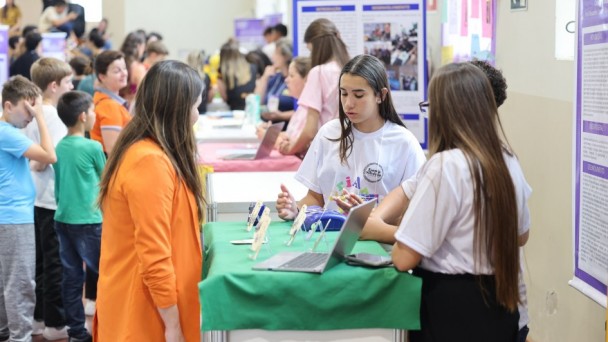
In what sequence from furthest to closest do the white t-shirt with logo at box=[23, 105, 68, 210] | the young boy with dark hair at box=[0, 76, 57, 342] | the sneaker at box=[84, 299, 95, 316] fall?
the sneaker at box=[84, 299, 95, 316], the white t-shirt with logo at box=[23, 105, 68, 210], the young boy with dark hair at box=[0, 76, 57, 342]

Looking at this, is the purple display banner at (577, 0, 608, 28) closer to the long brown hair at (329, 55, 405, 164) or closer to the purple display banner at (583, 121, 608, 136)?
the purple display banner at (583, 121, 608, 136)

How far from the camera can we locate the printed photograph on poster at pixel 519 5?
183 inches

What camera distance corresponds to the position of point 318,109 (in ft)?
16.2

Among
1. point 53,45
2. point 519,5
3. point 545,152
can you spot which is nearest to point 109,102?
point 519,5

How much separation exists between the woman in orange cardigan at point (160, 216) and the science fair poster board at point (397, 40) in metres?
3.23

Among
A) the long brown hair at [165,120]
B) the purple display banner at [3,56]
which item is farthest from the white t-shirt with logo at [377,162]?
the purple display banner at [3,56]

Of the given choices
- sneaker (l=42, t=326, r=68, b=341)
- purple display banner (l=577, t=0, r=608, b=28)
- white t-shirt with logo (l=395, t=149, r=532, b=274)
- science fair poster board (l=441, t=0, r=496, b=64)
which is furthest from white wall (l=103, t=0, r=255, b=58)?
white t-shirt with logo (l=395, t=149, r=532, b=274)

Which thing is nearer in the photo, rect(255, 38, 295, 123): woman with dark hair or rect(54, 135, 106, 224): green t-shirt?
rect(54, 135, 106, 224): green t-shirt

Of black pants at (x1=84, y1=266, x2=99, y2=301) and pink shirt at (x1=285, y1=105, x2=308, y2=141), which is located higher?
pink shirt at (x1=285, y1=105, x2=308, y2=141)

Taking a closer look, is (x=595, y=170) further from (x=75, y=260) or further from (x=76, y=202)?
(x=75, y=260)

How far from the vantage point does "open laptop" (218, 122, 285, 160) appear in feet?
17.3

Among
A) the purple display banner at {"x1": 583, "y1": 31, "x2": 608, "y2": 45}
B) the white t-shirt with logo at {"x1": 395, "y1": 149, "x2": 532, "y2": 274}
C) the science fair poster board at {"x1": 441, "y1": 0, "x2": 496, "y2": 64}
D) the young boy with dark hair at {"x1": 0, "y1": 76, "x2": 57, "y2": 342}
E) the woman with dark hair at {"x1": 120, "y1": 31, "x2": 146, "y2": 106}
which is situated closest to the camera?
the white t-shirt with logo at {"x1": 395, "y1": 149, "x2": 532, "y2": 274}

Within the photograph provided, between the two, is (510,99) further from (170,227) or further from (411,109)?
(170,227)

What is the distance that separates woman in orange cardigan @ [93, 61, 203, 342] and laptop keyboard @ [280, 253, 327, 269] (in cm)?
38
